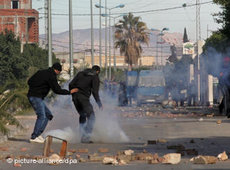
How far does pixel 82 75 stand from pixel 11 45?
2291 inches

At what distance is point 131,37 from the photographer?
96812 millimetres

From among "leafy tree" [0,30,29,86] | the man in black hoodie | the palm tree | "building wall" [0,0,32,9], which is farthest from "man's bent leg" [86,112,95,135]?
"building wall" [0,0,32,9]

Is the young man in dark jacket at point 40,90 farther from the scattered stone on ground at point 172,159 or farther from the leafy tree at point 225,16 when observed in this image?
the leafy tree at point 225,16

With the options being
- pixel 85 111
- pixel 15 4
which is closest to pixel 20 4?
pixel 15 4

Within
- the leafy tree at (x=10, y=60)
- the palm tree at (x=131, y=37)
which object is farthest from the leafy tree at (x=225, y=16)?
the palm tree at (x=131, y=37)

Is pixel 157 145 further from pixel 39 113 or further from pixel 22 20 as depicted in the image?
pixel 22 20

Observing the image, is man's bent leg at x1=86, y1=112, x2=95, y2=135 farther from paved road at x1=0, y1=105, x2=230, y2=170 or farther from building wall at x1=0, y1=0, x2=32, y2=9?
building wall at x1=0, y1=0, x2=32, y2=9

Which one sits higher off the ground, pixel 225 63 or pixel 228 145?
pixel 225 63

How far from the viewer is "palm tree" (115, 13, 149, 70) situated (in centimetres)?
9556

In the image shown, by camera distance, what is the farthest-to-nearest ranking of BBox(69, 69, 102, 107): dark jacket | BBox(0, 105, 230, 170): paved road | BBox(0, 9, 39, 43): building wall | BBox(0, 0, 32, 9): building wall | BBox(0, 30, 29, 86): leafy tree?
1. BBox(0, 0, 32, 9): building wall
2. BBox(0, 9, 39, 43): building wall
3. BBox(0, 30, 29, 86): leafy tree
4. BBox(69, 69, 102, 107): dark jacket
5. BBox(0, 105, 230, 170): paved road

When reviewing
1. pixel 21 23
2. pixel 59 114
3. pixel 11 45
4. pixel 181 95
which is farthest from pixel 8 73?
pixel 59 114

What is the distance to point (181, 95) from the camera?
5325 centimetres

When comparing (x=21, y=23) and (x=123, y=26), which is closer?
(x=123, y=26)

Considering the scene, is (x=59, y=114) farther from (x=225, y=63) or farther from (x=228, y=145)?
(x=228, y=145)
